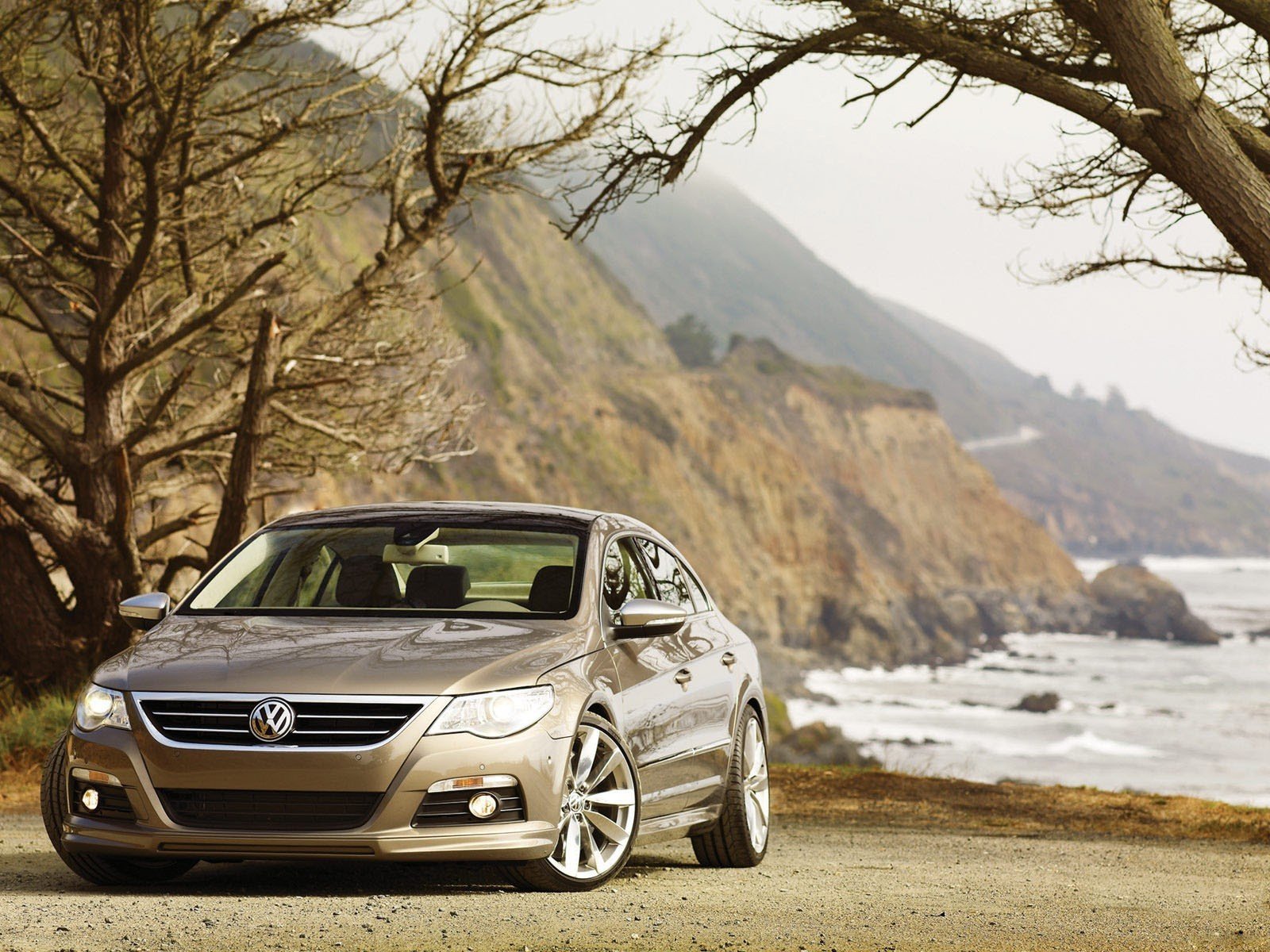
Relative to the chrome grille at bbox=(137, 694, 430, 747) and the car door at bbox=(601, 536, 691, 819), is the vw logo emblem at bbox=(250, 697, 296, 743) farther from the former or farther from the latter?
the car door at bbox=(601, 536, 691, 819)

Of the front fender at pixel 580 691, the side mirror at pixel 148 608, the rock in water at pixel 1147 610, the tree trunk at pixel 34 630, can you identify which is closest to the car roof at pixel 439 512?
the side mirror at pixel 148 608

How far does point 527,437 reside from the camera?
2788 inches

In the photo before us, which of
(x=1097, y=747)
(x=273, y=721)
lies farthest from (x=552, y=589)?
(x=1097, y=747)

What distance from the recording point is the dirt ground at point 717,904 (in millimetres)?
4996

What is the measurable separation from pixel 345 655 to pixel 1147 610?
98462mm

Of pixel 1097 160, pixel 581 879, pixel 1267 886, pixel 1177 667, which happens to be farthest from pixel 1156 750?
pixel 581 879

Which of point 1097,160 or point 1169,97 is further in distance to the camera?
point 1097,160

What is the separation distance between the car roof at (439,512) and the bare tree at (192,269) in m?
6.74

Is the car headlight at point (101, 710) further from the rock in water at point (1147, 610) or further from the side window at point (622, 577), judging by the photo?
the rock in water at point (1147, 610)

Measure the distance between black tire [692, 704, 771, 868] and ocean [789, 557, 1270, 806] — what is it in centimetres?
2493

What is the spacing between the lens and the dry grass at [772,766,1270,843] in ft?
40.4

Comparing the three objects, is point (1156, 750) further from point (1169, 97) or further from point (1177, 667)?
point (1169, 97)

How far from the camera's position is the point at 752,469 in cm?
8100

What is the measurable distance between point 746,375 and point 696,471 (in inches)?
990
